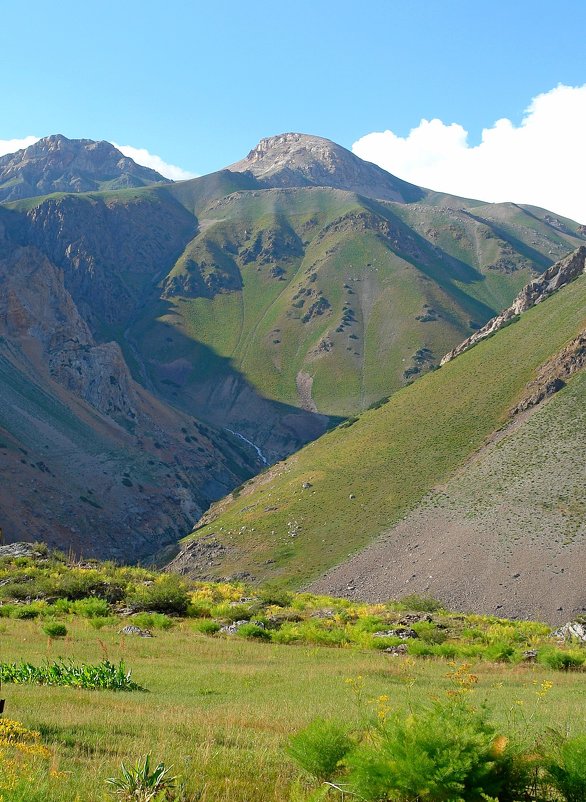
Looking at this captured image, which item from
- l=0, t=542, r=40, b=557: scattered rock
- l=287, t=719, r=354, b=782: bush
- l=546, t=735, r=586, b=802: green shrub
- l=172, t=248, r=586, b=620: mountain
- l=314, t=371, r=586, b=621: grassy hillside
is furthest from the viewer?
l=172, t=248, r=586, b=620: mountain

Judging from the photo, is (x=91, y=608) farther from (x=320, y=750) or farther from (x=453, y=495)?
(x=453, y=495)

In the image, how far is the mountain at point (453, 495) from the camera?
5406 centimetres

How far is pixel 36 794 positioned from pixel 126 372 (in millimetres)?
132134

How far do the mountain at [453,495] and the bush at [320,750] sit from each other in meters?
43.1

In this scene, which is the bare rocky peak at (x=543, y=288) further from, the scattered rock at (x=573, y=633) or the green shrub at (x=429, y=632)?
the green shrub at (x=429, y=632)

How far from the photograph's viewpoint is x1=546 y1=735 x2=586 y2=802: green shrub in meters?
7.61

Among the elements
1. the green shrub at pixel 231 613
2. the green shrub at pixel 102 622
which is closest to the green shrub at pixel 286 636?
the green shrub at pixel 231 613

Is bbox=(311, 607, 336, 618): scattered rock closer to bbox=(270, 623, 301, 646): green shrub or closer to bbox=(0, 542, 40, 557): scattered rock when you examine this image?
bbox=(270, 623, 301, 646): green shrub

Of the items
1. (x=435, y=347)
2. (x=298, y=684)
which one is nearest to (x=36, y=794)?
(x=298, y=684)

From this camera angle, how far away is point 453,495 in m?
66.1

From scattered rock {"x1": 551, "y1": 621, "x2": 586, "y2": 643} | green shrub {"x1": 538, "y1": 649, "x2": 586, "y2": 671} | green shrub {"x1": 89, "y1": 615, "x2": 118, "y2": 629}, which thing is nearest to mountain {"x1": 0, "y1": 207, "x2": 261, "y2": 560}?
green shrub {"x1": 89, "y1": 615, "x2": 118, "y2": 629}

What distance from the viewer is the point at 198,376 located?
182m

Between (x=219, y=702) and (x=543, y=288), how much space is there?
10028 centimetres

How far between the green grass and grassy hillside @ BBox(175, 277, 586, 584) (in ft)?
144
